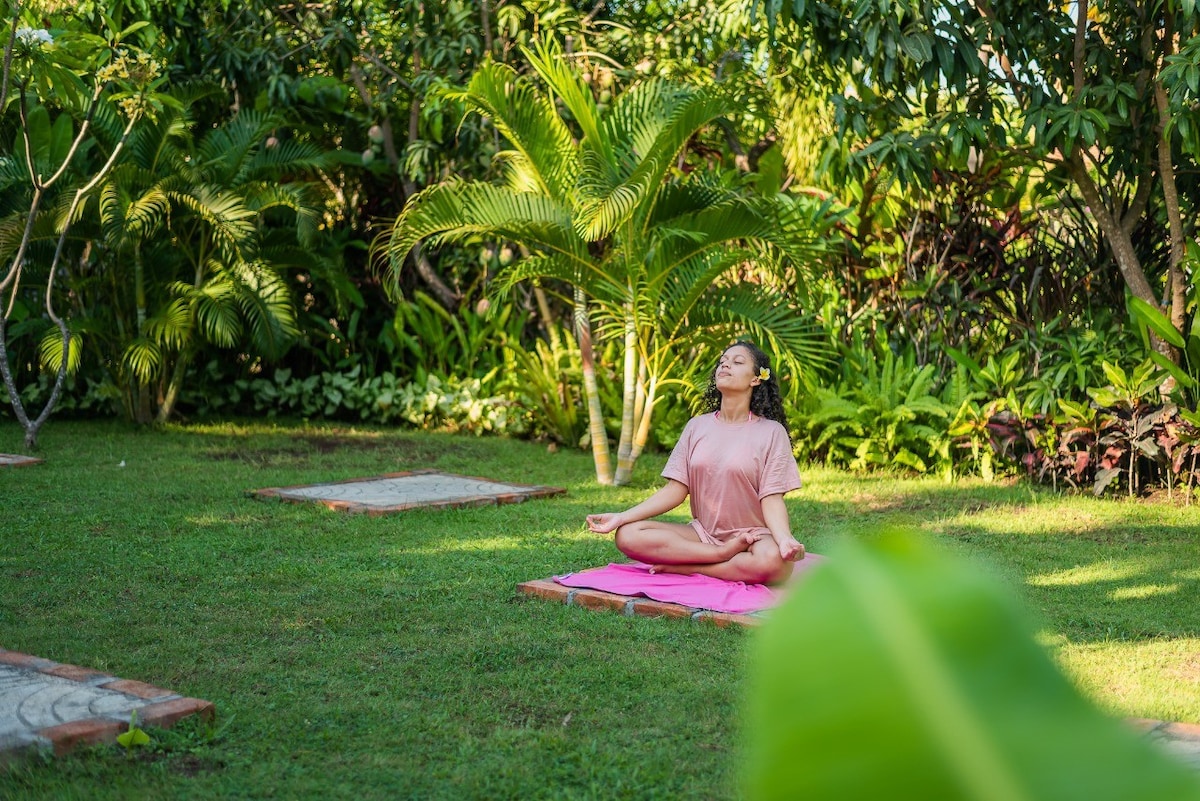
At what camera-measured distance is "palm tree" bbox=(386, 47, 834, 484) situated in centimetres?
776

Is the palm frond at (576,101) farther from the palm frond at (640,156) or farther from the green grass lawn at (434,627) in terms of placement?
the green grass lawn at (434,627)

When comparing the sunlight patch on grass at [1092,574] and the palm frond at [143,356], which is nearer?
the sunlight patch on grass at [1092,574]

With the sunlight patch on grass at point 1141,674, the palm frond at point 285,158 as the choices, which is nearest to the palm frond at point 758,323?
the sunlight patch on grass at point 1141,674

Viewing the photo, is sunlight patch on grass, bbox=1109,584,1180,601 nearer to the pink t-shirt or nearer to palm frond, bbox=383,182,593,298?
the pink t-shirt

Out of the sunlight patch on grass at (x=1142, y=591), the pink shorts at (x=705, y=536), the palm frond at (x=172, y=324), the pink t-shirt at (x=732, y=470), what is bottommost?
the sunlight patch on grass at (x=1142, y=591)

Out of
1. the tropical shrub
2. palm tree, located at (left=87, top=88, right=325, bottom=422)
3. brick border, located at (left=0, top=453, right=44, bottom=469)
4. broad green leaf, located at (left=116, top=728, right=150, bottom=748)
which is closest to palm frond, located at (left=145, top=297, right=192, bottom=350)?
palm tree, located at (left=87, top=88, right=325, bottom=422)

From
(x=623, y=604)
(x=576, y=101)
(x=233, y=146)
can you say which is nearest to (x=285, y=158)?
(x=233, y=146)

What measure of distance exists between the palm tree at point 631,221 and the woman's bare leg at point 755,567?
2.65 m

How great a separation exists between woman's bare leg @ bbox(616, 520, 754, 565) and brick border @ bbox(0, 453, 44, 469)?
15.8ft

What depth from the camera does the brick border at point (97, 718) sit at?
3174 millimetres

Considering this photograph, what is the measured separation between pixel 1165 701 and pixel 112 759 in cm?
294

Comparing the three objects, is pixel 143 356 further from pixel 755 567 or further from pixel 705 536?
pixel 755 567

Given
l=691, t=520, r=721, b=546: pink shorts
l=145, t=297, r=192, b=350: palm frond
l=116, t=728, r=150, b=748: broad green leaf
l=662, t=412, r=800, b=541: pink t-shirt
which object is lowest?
l=116, t=728, r=150, b=748: broad green leaf

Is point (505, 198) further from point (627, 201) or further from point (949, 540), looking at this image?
point (949, 540)
